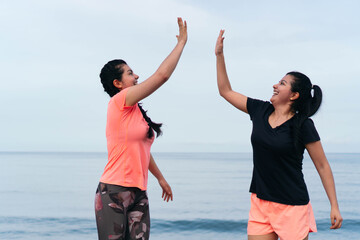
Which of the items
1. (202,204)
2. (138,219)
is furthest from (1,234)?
(138,219)

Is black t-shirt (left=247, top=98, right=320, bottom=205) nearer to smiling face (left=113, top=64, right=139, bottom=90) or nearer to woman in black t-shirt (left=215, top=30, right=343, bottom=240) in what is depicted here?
woman in black t-shirt (left=215, top=30, right=343, bottom=240)

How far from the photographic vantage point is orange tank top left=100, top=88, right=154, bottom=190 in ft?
11.7

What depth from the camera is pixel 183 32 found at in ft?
11.9

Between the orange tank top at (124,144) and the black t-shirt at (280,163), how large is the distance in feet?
3.29

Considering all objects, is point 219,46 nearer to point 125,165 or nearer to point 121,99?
point 121,99

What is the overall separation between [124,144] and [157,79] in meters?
0.59

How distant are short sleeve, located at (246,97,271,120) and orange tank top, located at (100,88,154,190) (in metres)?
1.04

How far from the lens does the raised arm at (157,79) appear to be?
339 centimetres

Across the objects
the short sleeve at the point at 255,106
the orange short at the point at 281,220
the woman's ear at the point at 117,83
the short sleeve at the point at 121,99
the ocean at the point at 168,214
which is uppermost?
the woman's ear at the point at 117,83

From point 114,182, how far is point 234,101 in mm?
1373

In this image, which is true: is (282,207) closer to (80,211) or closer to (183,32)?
(183,32)

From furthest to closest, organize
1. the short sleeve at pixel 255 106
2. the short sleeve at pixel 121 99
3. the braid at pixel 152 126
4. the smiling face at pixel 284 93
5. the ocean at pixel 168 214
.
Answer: the ocean at pixel 168 214
the short sleeve at pixel 255 106
the smiling face at pixel 284 93
the braid at pixel 152 126
the short sleeve at pixel 121 99

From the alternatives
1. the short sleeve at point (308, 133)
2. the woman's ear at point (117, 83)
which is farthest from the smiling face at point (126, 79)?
the short sleeve at point (308, 133)

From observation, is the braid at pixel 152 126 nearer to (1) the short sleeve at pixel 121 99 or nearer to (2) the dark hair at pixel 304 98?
(1) the short sleeve at pixel 121 99
